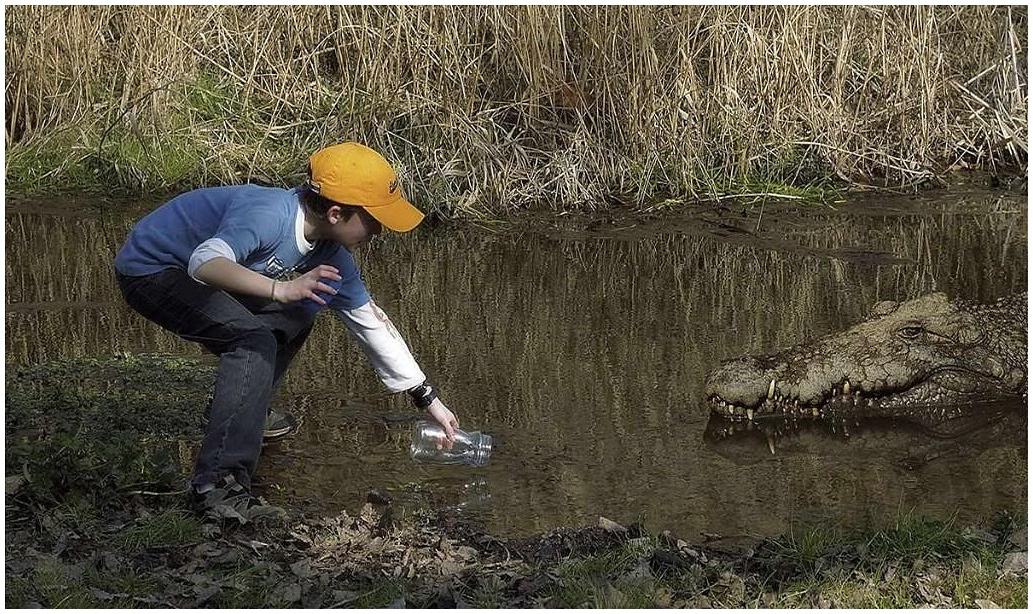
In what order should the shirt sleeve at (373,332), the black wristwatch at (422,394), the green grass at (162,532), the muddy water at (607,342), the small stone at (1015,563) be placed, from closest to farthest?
the small stone at (1015,563) < the green grass at (162,532) < the shirt sleeve at (373,332) < the black wristwatch at (422,394) < the muddy water at (607,342)

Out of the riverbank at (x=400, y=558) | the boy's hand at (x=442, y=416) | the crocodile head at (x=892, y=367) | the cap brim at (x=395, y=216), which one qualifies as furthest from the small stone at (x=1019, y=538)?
the cap brim at (x=395, y=216)

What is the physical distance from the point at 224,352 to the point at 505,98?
19.8 feet

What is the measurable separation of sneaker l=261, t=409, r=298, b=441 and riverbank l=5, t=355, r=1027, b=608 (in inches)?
20.9

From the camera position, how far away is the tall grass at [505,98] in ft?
33.6

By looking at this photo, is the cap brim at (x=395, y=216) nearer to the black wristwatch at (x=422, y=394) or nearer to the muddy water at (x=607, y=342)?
the black wristwatch at (x=422, y=394)

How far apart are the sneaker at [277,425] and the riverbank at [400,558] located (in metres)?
0.53

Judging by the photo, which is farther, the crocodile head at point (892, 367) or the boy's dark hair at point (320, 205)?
the crocodile head at point (892, 367)

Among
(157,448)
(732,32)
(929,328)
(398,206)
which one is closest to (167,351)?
(157,448)

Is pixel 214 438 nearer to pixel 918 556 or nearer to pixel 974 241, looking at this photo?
pixel 918 556

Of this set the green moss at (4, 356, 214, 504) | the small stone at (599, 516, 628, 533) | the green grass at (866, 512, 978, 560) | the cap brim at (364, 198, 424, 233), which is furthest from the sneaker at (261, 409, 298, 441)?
the green grass at (866, 512, 978, 560)

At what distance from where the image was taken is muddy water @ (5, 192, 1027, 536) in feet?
17.2

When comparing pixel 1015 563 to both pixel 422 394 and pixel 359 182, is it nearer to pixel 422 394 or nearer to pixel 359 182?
pixel 422 394

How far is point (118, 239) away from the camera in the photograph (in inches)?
380

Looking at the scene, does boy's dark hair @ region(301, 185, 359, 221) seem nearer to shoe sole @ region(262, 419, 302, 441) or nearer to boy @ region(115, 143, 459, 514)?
boy @ region(115, 143, 459, 514)
